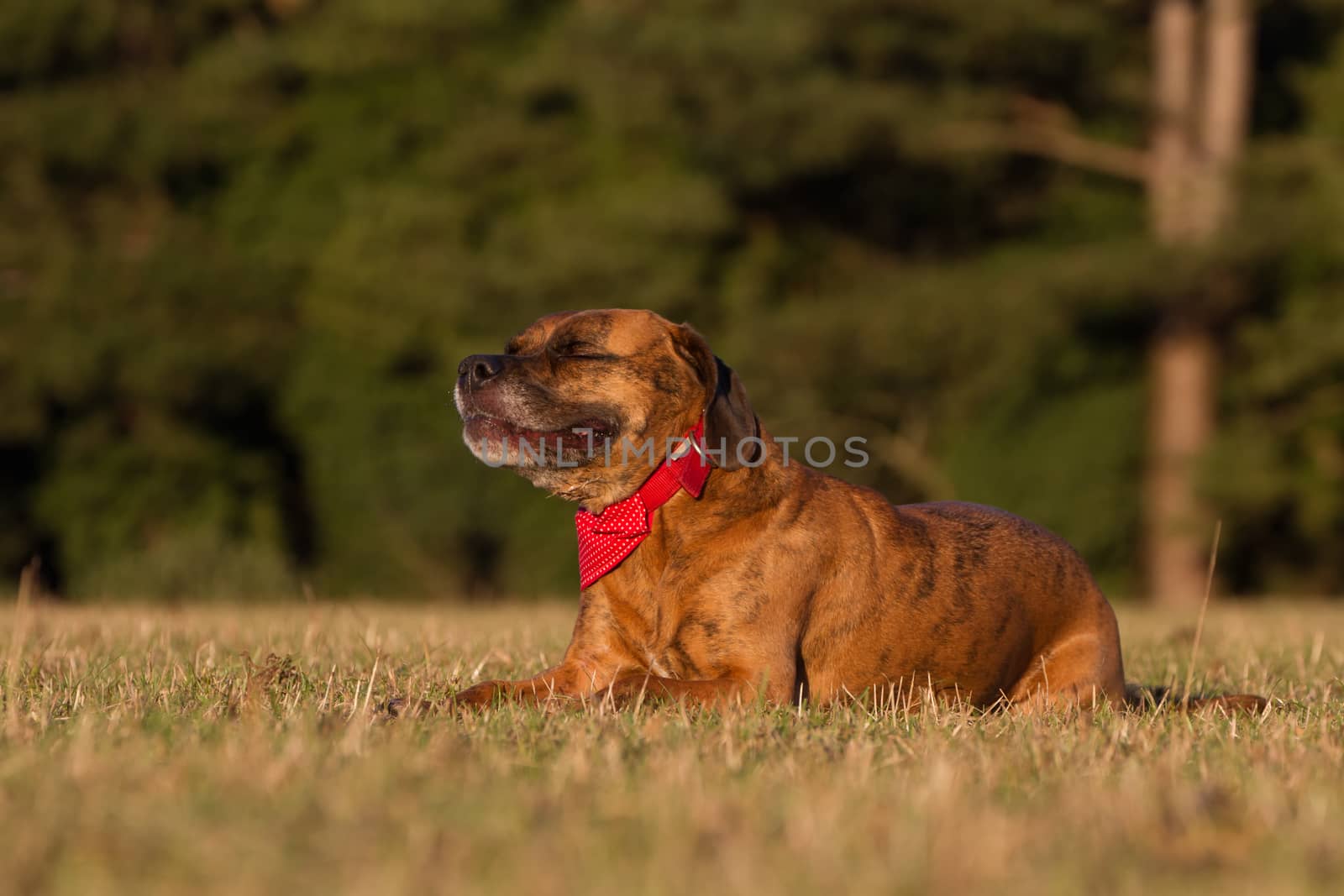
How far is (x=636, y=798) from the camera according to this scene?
2.98 meters

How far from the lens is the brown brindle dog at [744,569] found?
484 centimetres

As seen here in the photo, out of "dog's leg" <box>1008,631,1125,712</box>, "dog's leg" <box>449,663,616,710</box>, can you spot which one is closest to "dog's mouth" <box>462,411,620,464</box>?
"dog's leg" <box>449,663,616,710</box>

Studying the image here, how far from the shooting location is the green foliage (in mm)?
18781

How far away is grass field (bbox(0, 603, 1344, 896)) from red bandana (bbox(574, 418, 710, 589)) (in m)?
0.67

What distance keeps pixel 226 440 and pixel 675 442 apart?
2000cm

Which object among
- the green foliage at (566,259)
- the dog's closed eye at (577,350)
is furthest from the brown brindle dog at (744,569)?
the green foliage at (566,259)

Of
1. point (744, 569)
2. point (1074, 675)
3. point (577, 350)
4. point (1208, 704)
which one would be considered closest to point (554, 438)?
point (577, 350)

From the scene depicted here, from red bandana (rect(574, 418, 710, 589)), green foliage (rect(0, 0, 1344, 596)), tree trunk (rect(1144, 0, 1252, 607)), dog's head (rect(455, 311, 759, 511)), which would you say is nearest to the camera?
red bandana (rect(574, 418, 710, 589))

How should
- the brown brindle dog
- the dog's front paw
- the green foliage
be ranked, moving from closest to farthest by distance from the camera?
1. the dog's front paw
2. the brown brindle dog
3. the green foliage

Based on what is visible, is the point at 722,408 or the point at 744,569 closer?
the point at 744,569

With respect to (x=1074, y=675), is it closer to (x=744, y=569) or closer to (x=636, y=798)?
(x=744, y=569)

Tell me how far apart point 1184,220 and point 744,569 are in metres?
15.8

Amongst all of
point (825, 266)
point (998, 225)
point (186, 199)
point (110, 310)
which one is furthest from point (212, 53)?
point (998, 225)

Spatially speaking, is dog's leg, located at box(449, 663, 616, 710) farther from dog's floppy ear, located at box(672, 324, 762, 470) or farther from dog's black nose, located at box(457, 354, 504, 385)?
dog's black nose, located at box(457, 354, 504, 385)
